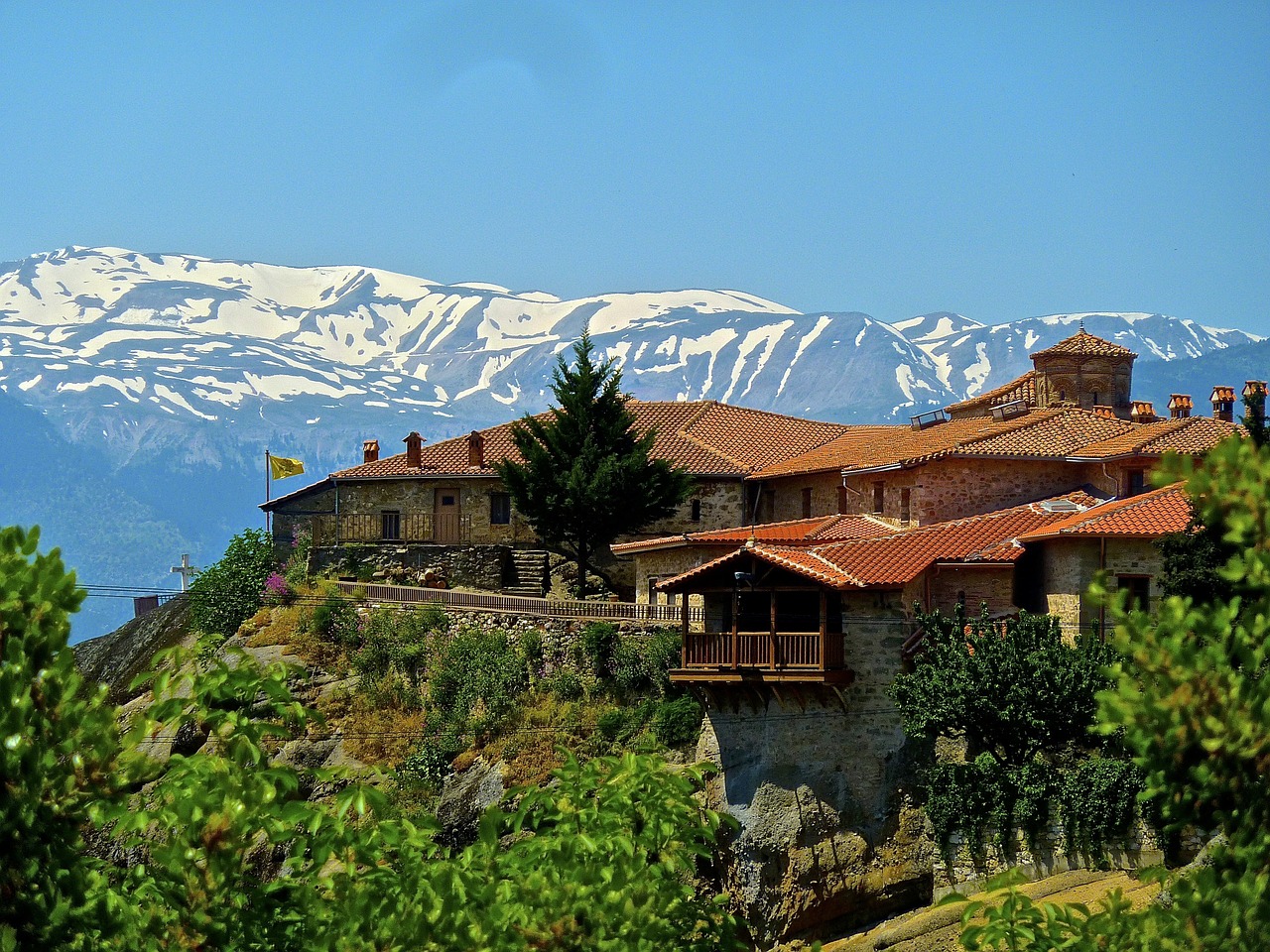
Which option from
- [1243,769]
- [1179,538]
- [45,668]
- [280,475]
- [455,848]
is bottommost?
[455,848]

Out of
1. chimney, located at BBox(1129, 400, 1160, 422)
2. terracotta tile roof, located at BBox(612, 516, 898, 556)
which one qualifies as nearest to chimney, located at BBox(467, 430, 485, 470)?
terracotta tile roof, located at BBox(612, 516, 898, 556)

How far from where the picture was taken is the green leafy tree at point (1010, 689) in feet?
113

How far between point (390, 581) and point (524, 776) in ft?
46.2

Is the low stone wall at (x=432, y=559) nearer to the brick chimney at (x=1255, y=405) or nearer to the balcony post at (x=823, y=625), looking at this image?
the balcony post at (x=823, y=625)

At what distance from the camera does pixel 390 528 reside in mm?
56312

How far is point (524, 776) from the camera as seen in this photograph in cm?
4122

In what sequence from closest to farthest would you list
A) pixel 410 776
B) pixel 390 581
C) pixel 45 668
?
pixel 45 668 → pixel 410 776 → pixel 390 581

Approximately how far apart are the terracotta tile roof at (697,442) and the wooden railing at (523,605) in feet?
22.1

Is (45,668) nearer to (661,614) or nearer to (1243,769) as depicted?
(1243,769)

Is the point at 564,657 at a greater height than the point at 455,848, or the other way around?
the point at 564,657

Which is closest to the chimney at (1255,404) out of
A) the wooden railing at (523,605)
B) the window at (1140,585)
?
the window at (1140,585)

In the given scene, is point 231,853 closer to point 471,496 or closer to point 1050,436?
point 1050,436

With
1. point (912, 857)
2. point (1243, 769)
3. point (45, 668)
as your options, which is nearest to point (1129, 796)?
point (912, 857)

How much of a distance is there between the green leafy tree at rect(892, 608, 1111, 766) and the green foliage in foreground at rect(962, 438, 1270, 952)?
72.4 ft
